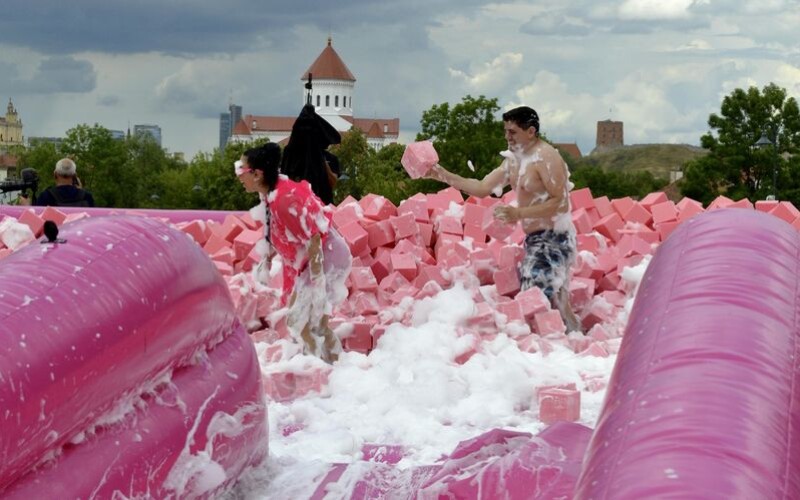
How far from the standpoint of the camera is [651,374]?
214 cm

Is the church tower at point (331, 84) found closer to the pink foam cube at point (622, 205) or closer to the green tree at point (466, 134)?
the green tree at point (466, 134)

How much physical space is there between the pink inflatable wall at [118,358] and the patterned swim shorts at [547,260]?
8.59 ft

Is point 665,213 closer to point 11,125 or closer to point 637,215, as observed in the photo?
point 637,215

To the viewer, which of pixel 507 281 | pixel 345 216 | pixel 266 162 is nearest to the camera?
pixel 266 162

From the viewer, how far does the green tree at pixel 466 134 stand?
35.6 meters

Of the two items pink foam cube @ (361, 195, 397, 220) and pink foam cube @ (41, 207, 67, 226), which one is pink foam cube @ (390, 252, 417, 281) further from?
pink foam cube @ (41, 207, 67, 226)

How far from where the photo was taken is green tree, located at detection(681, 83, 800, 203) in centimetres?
3578

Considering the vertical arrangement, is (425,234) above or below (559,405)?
above

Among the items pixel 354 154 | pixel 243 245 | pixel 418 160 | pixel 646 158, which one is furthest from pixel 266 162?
pixel 646 158

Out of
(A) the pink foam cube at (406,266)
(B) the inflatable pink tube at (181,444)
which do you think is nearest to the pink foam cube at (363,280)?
(A) the pink foam cube at (406,266)

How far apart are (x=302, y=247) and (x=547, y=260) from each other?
57.6 inches

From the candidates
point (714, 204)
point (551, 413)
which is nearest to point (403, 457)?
point (551, 413)

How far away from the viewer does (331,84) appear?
343 feet

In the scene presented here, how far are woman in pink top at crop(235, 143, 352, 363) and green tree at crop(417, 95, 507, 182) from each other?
96.0ft
